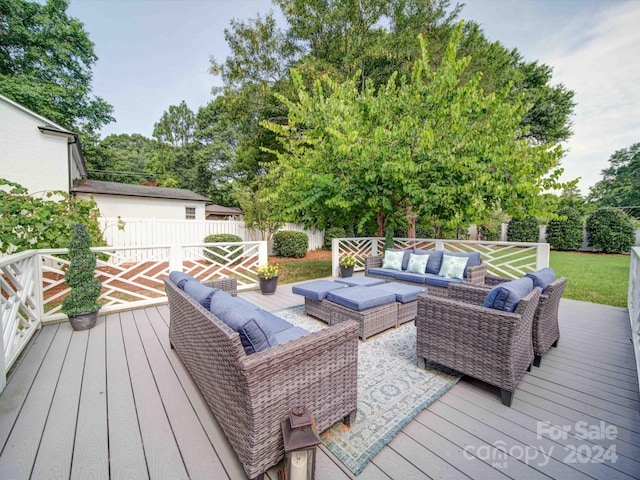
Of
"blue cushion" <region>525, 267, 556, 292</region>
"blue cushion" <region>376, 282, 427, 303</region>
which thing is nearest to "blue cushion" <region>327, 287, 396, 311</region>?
"blue cushion" <region>376, 282, 427, 303</region>

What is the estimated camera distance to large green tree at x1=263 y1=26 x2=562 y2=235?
5336mm

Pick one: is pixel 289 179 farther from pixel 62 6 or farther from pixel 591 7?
pixel 62 6

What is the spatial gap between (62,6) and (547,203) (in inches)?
831

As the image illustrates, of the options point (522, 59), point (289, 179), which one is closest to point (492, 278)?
point (289, 179)

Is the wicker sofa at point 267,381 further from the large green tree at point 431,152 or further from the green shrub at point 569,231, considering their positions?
the green shrub at point 569,231

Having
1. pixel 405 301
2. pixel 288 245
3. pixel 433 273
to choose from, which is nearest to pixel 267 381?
pixel 405 301

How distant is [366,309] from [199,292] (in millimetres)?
2005

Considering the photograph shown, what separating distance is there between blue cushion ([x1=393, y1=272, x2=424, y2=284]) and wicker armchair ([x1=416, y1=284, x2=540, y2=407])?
A: 2.44 metres

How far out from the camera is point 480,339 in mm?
2215

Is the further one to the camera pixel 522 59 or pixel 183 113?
pixel 183 113

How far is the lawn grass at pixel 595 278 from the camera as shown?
5283mm

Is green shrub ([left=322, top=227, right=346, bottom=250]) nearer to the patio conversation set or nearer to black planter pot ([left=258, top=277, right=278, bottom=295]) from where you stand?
black planter pot ([left=258, top=277, right=278, bottom=295])

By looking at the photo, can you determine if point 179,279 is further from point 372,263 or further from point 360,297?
point 372,263

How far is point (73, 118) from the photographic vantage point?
14.0 meters
